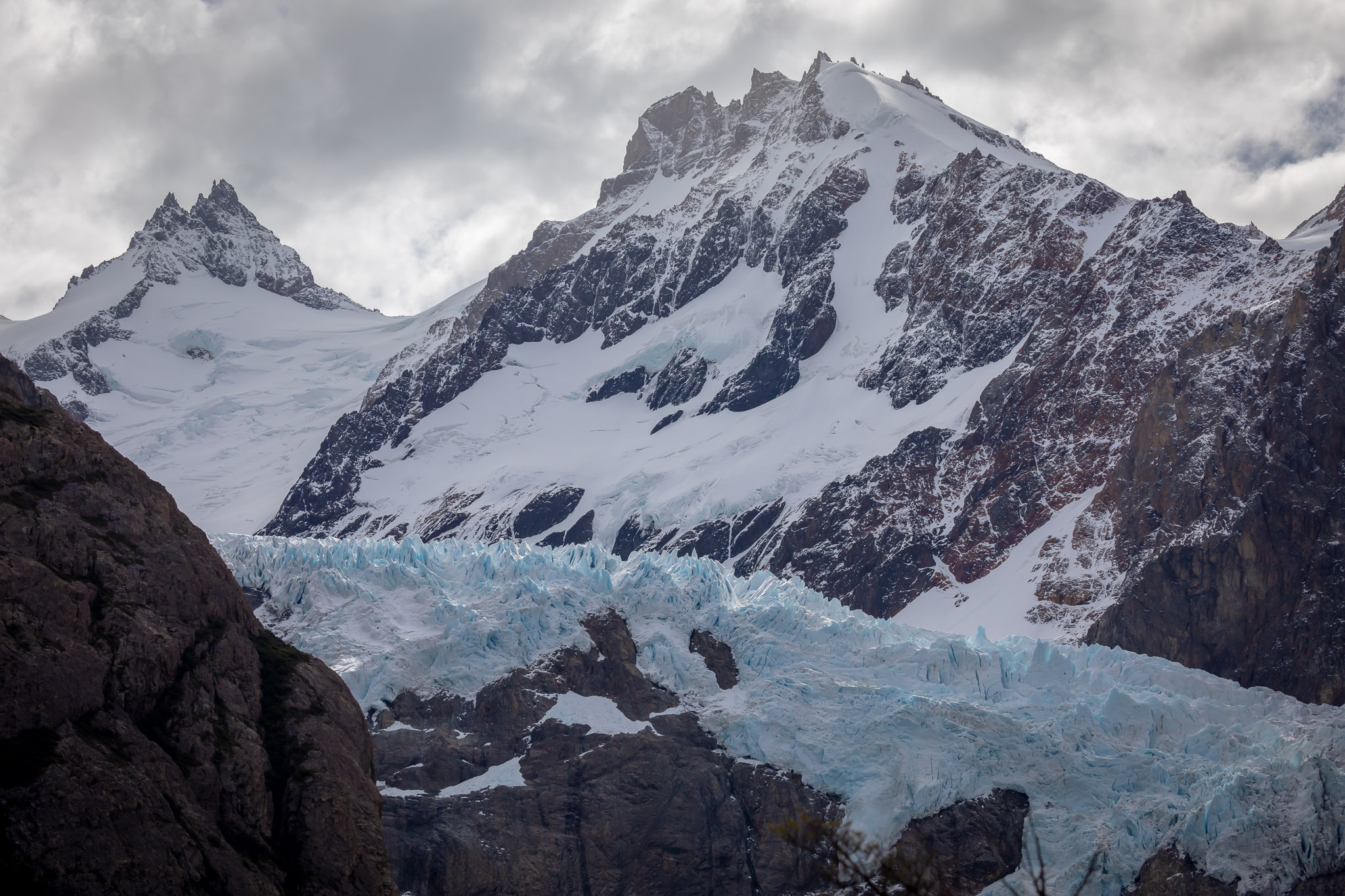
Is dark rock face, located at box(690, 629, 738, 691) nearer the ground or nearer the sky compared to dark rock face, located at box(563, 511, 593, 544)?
nearer the ground

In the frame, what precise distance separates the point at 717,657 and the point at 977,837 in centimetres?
1944

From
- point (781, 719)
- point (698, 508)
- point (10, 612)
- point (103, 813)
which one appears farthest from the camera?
point (698, 508)

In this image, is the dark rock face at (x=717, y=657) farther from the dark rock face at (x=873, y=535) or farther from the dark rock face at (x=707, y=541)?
the dark rock face at (x=707, y=541)

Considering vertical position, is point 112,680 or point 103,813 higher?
point 112,680

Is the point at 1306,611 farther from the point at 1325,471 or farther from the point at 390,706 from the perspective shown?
the point at 390,706

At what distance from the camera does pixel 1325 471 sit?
114312 millimetres

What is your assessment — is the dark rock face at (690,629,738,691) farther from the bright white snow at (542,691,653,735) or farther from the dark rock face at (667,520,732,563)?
the dark rock face at (667,520,732,563)

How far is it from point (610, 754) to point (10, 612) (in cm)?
4011

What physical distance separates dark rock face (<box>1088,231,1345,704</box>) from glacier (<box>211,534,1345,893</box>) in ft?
71.2

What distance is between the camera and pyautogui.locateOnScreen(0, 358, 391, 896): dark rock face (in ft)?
117

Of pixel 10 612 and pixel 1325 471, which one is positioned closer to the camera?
pixel 10 612

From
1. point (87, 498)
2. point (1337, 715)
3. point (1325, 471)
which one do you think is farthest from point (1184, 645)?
point (87, 498)

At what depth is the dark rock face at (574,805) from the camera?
6600 centimetres

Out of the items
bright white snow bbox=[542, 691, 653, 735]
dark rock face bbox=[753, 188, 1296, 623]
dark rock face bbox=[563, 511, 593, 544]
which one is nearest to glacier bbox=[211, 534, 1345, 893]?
bright white snow bbox=[542, 691, 653, 735]
